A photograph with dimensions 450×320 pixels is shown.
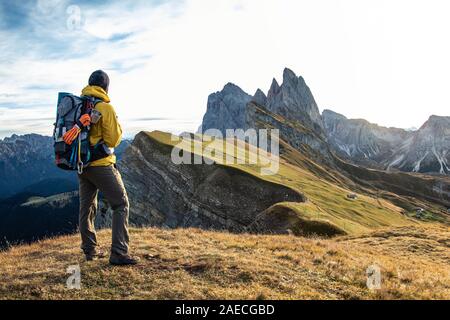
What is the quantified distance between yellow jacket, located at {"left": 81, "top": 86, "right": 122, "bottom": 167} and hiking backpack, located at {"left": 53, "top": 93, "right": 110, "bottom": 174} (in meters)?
0.20

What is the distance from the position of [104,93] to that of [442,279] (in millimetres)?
11931

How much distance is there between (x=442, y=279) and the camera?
1297 centimetres

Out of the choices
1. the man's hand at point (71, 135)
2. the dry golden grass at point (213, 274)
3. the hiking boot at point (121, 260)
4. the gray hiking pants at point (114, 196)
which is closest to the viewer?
the dry golden grass at point (213, 274)

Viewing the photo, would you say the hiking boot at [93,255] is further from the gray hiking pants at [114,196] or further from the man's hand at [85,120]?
the man's hand at [85,120]


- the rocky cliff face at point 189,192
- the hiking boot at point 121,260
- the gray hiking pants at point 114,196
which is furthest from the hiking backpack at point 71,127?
the rocky cliff face at point 189,192

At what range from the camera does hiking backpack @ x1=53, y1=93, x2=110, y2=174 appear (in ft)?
36.9

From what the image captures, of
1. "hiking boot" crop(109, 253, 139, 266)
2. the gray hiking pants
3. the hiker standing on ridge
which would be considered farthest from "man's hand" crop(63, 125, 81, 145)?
"hiking boot" crop(109, 253, 139, 266)

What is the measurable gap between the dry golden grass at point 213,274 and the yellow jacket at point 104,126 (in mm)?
3428

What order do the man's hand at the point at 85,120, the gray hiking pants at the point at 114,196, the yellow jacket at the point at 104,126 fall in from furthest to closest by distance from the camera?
the gray hiking pants at the point at 114,196, the yellow jacket at the point at 104,126, the man's hand at the point at 85,120

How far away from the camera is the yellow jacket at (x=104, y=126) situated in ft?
37.8

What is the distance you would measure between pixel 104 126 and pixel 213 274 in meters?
5.17

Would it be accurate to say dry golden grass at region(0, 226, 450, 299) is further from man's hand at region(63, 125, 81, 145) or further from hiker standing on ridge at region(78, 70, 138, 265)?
man's hand at region(63, 125, 81, 145)

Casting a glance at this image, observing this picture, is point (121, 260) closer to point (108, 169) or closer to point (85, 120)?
point (108, 169)
